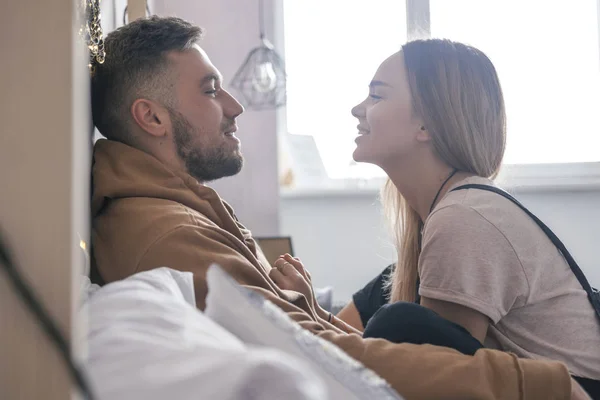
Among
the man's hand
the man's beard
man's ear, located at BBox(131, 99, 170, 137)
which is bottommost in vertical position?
the man's hand

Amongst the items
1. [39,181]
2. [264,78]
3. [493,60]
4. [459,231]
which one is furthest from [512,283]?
[493,60]

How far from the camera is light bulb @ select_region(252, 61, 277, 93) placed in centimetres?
339

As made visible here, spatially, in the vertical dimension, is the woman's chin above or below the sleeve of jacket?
above

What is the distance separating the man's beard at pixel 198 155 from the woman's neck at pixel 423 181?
42 centimetres

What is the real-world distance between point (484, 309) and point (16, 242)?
3.27 ft

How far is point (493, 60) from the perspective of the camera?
3637 millimetres

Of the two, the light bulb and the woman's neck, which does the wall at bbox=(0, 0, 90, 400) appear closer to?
the woman's neck

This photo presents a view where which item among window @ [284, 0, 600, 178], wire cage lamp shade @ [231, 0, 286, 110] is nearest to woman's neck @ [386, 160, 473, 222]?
wire cage lamp shade @ [231, 0, 286, 110]

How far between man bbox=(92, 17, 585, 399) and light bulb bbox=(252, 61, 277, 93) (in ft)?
5.57

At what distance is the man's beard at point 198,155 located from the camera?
1.61 metres

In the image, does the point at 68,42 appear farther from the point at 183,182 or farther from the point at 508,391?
the point at 183,182

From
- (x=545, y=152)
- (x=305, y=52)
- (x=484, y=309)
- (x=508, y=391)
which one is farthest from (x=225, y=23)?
(x=508, y=391)

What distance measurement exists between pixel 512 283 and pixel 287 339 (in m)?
0.78

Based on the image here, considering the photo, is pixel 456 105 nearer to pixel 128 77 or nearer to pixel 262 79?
pixel 128 77
